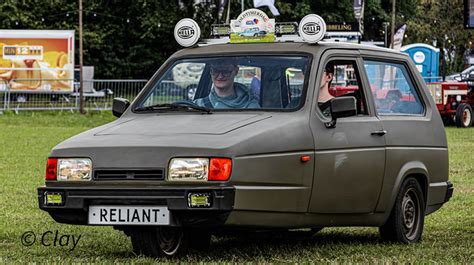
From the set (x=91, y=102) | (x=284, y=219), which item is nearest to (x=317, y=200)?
(x=284, y=219)

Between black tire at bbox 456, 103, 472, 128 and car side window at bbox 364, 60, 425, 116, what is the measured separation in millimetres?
27064

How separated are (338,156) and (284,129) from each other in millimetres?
636

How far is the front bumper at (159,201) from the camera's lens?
815 centimetres

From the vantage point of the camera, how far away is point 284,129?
880 centimetres

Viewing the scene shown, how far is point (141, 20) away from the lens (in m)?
63.9

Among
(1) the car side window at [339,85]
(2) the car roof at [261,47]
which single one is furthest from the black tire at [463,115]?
(2) the car roof at [261,47]

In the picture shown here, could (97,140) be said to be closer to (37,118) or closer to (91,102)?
(37,118)

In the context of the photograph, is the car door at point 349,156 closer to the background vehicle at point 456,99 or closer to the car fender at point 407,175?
the car fender at point 407,175

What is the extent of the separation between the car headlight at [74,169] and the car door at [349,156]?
160cm

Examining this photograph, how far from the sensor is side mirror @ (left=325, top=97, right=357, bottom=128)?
362 inches

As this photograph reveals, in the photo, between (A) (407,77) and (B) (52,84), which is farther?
(B) (52,84)

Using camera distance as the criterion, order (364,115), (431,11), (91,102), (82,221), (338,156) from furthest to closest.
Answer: (431,11)
(91,102)
(364,115)
(338,156)
(82,221)

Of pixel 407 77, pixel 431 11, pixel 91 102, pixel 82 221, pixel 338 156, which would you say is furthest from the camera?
pixel 431 11

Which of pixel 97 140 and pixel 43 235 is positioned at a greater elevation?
pixel 97 140
